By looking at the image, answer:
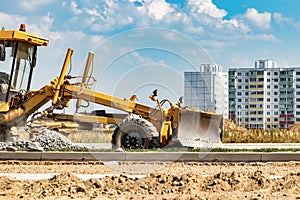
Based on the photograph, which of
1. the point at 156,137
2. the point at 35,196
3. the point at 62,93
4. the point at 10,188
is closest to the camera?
the point at 35,196

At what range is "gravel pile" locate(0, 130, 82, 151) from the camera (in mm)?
15461

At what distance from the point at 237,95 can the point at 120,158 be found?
105 m

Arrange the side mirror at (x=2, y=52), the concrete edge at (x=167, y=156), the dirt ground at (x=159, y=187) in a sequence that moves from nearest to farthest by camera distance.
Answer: the dirt ground at (x=159, y=187), the concrete edge at (x=167, y=156), the side mirror at (x=2, y=52)

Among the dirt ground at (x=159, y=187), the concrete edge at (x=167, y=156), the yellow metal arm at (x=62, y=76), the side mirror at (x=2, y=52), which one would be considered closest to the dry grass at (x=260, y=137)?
the yellow metal arm at (x=62, y=76)

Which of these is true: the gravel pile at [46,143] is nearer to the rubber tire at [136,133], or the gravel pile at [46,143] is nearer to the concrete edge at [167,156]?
the rubber tire at [136,133]

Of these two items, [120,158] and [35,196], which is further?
[120,158]

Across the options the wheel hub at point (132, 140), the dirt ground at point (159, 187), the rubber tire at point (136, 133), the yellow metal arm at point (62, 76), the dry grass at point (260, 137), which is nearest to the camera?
the dirt ground at point (159, 187)

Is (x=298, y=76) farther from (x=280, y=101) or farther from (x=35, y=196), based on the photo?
(x=35, y=196)

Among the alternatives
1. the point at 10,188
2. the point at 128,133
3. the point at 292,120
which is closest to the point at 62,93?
the point at 128,133

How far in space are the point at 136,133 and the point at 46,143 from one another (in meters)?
2.68

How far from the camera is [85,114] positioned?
17.7m

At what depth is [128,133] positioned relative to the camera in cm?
1569

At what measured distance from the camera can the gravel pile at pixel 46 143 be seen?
50.7 feet

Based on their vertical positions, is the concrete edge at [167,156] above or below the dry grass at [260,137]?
below
